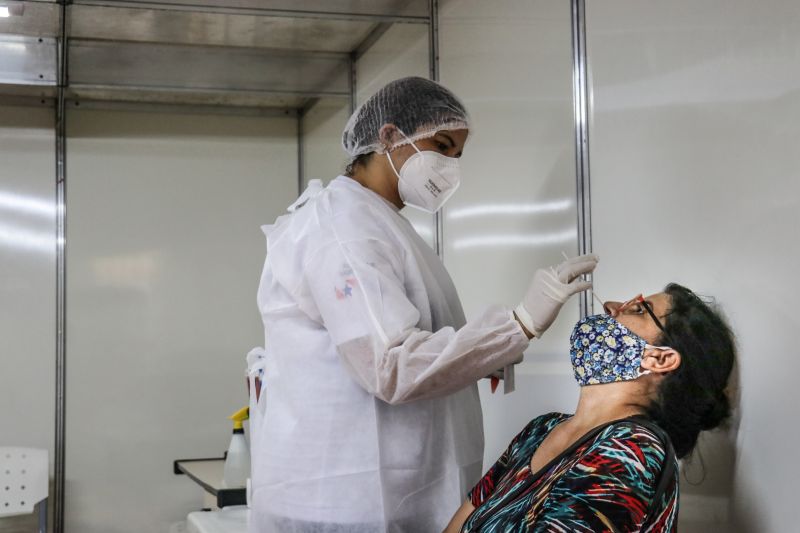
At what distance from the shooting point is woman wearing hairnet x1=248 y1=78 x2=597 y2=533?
5.04ft

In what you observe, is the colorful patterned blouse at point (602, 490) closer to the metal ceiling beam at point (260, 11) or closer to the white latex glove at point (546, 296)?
the white latex glove at point (546, 296)

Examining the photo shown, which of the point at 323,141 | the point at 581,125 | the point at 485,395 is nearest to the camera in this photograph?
the point at 581,125

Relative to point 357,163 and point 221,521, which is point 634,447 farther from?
point 221,521

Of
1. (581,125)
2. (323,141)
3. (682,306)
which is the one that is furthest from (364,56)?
(682,306)

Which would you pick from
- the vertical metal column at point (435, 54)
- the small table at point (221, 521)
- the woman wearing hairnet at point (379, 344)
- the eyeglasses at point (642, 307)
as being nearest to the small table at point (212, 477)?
the small table at point (221, 521)

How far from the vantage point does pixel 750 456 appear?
1.50 metres

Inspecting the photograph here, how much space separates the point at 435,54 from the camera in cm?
296

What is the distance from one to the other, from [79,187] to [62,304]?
0.52 metres

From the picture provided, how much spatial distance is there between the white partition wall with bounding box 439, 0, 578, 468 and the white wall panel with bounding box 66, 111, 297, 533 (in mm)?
1830

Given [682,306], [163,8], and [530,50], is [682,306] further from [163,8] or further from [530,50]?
[163,8]

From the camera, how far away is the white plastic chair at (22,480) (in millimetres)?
3760

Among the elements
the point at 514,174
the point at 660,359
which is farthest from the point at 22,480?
the point at 660,359

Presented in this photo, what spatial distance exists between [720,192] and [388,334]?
57 cm

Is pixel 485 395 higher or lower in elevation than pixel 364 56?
lower
